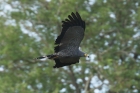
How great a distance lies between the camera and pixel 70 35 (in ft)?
36.9

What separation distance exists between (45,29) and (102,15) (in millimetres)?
2797

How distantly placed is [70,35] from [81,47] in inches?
327

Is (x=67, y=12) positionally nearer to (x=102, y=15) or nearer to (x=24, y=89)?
(x=102, y=15)

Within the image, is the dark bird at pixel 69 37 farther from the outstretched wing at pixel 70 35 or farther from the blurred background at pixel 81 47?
the blurred background at pixel 81 47

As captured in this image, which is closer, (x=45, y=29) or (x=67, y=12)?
(x=67, y=12)

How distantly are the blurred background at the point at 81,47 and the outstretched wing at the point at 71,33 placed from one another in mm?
7203

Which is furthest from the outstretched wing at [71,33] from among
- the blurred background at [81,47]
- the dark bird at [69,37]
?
the blurred background at [81,47]

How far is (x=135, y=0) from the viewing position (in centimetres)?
2138

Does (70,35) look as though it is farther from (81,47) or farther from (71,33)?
(81,47)

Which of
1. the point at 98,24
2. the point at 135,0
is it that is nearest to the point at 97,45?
the point at 98,24

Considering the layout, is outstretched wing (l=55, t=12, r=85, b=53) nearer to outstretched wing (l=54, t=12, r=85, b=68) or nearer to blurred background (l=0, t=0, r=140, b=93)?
outstretched wing (l=54, t=12, r=85, b=68)

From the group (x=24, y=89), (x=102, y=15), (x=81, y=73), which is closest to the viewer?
(x=24, y=89)

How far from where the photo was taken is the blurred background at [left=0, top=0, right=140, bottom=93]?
19.0 m

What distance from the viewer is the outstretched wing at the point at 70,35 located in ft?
36.7
